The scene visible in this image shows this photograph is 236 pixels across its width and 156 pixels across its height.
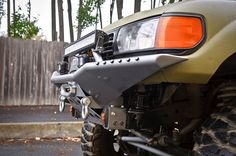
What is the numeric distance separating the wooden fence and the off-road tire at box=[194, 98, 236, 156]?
418 inches

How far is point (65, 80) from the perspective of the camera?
3777 millimetres

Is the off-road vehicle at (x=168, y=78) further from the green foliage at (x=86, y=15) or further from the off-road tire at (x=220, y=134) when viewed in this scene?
the green foliage at (x=86, y=15)

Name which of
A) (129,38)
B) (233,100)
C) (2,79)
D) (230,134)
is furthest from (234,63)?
(2,79)

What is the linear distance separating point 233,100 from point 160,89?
1.79 feet

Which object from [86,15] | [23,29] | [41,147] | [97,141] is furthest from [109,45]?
[86,15]

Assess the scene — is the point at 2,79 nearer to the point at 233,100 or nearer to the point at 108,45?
the point at 108,45

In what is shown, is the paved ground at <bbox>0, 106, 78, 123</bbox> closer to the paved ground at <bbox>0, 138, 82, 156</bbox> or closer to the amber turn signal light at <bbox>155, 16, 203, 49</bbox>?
the paved ground at <bbox>0, 138, 82, 156</bbox>

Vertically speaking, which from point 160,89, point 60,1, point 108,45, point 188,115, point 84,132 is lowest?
point 84,132

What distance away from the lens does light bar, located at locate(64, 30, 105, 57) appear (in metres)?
3.37

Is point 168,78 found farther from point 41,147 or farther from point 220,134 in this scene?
point 41,147

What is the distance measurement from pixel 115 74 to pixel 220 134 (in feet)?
2.47

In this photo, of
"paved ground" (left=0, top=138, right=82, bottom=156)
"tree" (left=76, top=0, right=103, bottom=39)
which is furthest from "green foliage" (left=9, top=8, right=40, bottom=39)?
"paved ground" (left=0, top=138, right=82, bottom=156)

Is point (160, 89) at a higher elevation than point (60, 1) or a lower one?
lower

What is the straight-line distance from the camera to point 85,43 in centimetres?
360
